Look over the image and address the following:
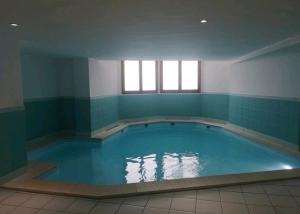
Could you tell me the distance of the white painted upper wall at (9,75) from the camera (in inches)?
130

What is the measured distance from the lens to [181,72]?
9711 millimetres

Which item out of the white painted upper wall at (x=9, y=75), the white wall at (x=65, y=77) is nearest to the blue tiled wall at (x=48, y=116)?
the white wall at (x=65, y=77)

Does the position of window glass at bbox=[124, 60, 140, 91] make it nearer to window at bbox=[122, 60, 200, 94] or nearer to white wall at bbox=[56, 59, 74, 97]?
window at bbox=[122, 60, 200, 94]

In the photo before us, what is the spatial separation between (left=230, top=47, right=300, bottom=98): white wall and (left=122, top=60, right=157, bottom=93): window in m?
3.21

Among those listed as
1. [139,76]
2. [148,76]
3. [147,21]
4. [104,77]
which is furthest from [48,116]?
[147,21]

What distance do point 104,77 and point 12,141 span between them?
4.60 m

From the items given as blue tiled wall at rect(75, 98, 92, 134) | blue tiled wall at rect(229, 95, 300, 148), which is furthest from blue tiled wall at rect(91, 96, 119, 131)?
blue tiled wall at rect(229, 95, 300, 148)

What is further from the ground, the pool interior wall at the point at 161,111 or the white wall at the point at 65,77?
the white wall at the point at 65,77

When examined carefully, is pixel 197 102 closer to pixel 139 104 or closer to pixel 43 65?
pixel 139 104

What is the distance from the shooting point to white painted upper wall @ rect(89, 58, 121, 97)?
7.04m

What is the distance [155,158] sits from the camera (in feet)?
17.8

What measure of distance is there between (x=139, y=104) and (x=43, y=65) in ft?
12.9

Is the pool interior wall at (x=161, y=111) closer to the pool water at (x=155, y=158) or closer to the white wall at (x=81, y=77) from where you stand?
the white wall at (x=81, y=77)

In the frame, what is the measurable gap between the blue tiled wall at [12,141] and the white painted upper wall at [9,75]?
0.51ft
